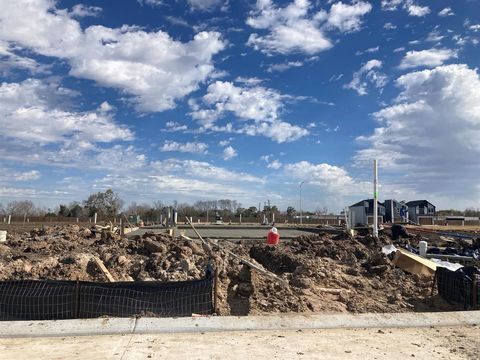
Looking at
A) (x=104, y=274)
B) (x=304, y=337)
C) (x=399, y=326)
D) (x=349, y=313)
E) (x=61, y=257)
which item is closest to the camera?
(x=304, y=337)

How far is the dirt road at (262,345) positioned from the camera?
625cm

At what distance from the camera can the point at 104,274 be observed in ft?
34.8

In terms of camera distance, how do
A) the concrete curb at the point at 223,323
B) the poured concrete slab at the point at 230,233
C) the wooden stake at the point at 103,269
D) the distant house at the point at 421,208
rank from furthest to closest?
the distant house at the point at 421,208, the poured concrete slab at the point at 230,233, the wooden stake at the point at 103,269, the concrete curb at the point at 223,323

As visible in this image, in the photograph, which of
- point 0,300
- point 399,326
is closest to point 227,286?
point 399,326

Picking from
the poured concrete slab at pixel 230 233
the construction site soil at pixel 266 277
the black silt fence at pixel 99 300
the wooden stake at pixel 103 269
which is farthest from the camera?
the poured concrete slab at pixel 230 233

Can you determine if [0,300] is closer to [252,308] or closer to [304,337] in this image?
[252,308]

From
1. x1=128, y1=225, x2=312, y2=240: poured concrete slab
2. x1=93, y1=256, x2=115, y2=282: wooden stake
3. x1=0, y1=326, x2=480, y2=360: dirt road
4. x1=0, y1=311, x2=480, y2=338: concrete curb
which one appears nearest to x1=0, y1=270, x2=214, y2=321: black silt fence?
x1=0, y1=311, x2=480, y2=338: concrete curb

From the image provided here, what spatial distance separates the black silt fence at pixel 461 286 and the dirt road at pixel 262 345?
5.28 ft

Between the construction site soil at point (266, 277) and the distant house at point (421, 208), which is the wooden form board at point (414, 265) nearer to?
the construction site soil at point (266, 277)

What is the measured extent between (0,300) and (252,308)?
179 inches

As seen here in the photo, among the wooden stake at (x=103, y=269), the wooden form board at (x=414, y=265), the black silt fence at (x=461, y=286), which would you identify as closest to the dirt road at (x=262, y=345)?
the black silt fence at (x=461, y=286)

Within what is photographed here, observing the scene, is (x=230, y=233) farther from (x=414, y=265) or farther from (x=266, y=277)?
(x=266, y=277)

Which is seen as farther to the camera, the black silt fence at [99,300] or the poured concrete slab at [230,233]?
the poured concrete slab at [230,233]

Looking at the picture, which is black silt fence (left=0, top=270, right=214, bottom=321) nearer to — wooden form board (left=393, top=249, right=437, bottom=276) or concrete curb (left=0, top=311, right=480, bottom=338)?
concrete curb (left=0, top=311, right=480, bottom=338)
